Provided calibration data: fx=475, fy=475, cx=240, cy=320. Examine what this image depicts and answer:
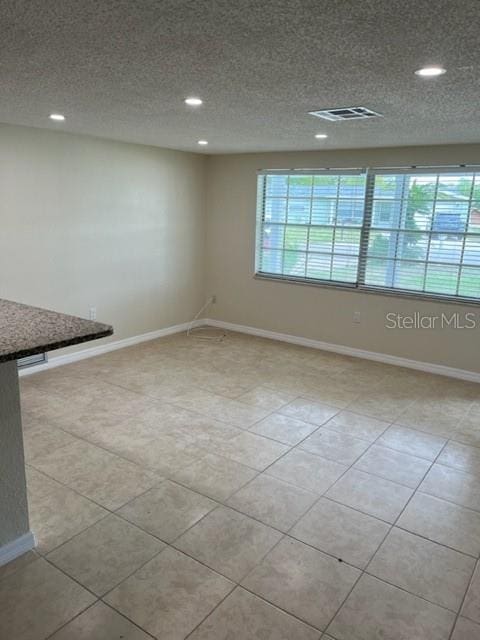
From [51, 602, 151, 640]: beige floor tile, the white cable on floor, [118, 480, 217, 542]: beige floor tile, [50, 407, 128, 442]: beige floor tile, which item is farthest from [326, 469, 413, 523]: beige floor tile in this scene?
the white cable on floor

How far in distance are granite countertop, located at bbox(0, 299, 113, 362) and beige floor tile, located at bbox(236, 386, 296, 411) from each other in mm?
2253

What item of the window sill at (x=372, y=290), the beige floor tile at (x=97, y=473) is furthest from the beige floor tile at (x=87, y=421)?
the window sill at (x=372, y=290)

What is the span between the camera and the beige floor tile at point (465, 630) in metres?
1.86

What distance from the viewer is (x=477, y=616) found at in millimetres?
1966

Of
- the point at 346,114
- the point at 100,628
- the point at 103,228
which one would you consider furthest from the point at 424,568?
the point at 103,228

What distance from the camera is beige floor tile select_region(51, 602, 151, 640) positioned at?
1.80m

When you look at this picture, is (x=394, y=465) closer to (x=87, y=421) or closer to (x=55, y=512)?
(x=55, y=512)

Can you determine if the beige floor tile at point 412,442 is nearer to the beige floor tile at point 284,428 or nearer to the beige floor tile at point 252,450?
the beige floor tile at point 284,428

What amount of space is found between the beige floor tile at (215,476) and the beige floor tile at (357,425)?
0.95 m

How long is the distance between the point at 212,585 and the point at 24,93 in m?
2.87

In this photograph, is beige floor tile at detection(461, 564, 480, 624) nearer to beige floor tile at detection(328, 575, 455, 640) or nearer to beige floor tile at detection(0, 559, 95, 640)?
beige floor tile at detection(328, 575, 455, 640)

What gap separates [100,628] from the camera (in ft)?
6.02

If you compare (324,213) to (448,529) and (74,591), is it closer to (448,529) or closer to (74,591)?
(448,529)

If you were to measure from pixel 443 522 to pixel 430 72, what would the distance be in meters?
2.25
